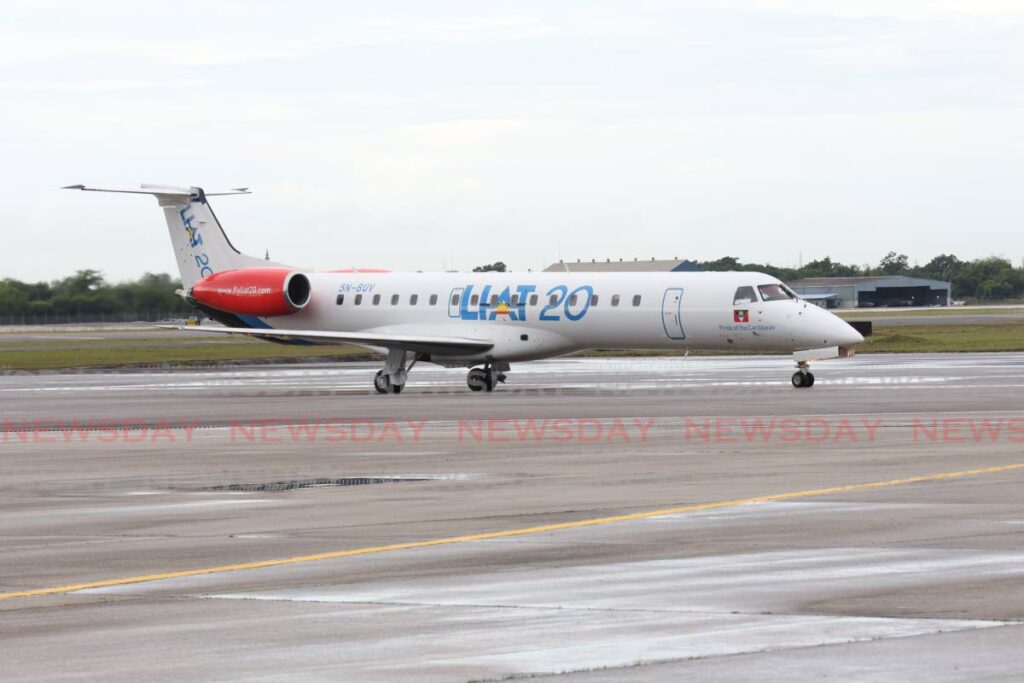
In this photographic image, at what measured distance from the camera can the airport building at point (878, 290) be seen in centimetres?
18425

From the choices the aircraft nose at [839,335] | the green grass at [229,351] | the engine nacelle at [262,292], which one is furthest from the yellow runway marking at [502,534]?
the green grass at [229,351]

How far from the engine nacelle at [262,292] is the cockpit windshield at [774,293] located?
43.7ft

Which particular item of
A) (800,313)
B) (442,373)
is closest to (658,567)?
(800,313)

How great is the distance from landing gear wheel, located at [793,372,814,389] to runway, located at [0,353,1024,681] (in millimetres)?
10055

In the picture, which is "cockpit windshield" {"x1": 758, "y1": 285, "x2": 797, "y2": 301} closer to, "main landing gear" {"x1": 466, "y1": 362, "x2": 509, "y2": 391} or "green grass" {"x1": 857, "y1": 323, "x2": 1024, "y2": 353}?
"main landing gear" {"x1": 466, "y1": 362, "x2": 509, "y2": 391}

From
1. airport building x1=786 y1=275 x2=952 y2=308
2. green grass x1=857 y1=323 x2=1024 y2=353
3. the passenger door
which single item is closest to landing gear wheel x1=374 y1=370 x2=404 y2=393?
the passenger door

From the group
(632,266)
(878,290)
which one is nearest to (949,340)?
(632,266)

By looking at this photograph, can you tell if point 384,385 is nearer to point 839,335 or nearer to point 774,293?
point 774,293

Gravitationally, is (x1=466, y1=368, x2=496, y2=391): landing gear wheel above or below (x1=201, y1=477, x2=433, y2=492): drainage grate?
below

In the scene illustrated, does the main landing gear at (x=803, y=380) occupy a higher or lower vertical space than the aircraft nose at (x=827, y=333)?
lower

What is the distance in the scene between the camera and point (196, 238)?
5003 cm

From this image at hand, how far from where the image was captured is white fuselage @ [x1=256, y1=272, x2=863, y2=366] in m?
41.0

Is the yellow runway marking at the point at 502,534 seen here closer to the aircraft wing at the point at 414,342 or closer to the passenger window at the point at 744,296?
the passenger window at the point at 744,296

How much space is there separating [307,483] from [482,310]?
1001 inches
